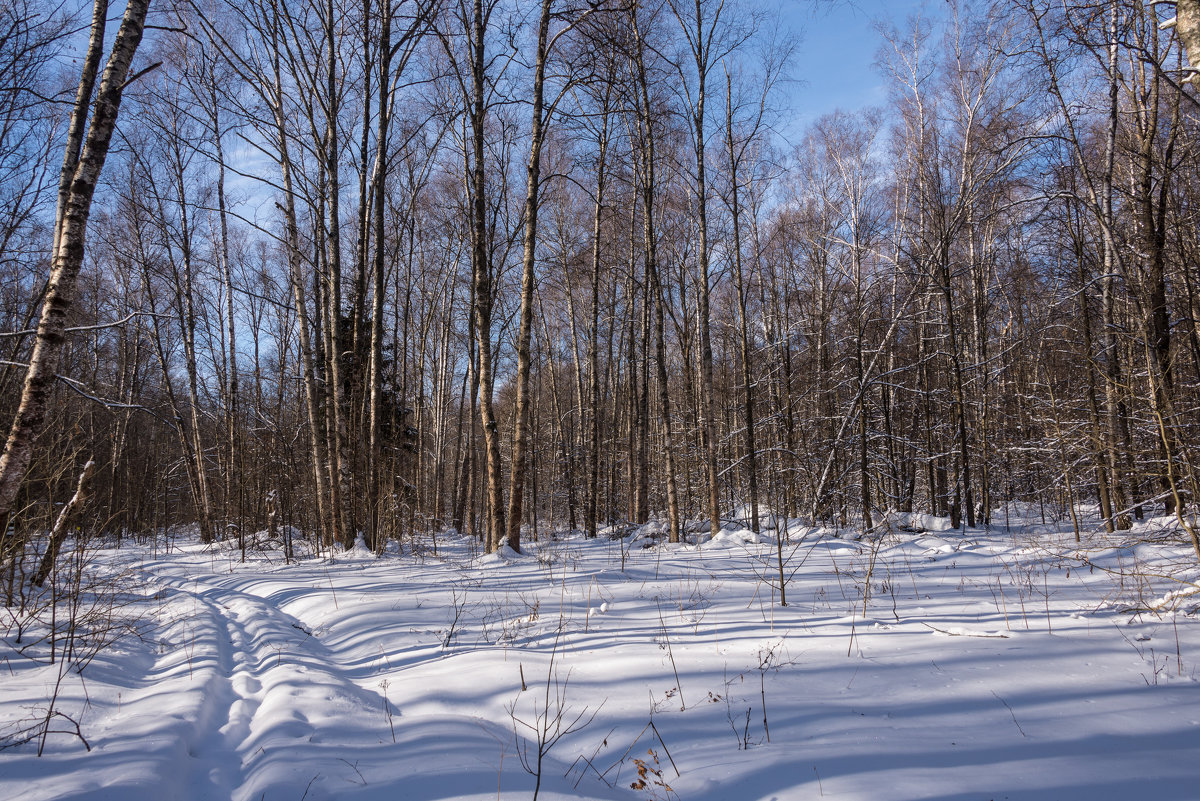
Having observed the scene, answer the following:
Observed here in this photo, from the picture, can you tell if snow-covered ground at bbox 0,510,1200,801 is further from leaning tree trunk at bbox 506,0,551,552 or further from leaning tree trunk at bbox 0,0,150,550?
leaning tree trunk at bbox 506,0,551,552

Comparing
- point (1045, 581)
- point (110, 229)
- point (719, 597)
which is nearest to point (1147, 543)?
point (1045, 581)

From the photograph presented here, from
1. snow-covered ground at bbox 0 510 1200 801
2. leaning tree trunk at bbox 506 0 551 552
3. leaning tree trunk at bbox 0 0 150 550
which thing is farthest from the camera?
leaning tree trunk at bbox 506 0 551 552

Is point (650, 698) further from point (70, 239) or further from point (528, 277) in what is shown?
point (528, 277)

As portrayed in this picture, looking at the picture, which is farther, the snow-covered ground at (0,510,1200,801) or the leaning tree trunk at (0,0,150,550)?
the leaning tree trunk at (0,0,150,550)

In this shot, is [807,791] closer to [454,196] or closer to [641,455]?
[641,455]

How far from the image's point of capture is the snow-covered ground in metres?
2.25

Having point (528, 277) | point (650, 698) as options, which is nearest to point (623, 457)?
point (528, 277)

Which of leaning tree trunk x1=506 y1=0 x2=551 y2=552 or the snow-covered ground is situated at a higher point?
leaning tree trunk x1=506 y1=0 x2=551 y2=552

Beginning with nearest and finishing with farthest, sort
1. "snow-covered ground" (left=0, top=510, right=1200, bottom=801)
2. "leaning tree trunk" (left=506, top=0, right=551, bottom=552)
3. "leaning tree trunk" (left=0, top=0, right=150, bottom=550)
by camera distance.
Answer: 1. "snow-covered ground" (left=0, top=510, right=1200, bottom=801)
2. "leaning tree trunk" (left=0, top=0, right=150, bottom=550)
3. "leaning tree trunk" (left=506, top=0, right=551, bottom=552)

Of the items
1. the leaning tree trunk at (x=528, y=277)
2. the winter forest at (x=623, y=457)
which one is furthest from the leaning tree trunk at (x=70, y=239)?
the leaning tree trunk at (x=528, y=277)

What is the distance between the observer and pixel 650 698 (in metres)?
3.08

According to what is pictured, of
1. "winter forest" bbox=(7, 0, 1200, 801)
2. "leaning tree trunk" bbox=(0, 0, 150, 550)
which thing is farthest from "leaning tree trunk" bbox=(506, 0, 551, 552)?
"leaning tree trunk" bbox=(0, 0, 150, 550)

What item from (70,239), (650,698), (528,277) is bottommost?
(650,698)

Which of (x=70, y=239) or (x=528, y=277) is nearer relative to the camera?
(x=70, y=239)
